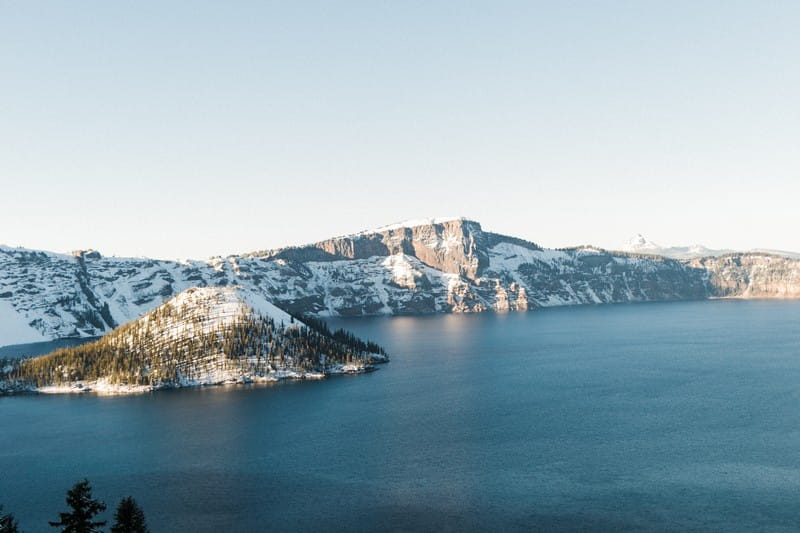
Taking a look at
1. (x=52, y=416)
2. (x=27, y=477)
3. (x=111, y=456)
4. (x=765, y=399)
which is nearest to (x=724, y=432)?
(x=765, y=399)

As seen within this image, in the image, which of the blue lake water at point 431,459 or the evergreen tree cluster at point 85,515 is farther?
the blue lake water at point 431,459

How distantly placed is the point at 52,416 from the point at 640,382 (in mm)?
181477

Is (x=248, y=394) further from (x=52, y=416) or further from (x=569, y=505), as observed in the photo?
(x=569, y=505)

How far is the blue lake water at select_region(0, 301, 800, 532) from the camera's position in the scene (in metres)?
91.4

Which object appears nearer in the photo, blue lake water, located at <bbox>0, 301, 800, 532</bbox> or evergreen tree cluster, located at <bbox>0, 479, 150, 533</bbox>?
evergreen tree cluster, located at <bbox>0, 479, 150, 533</bbox>

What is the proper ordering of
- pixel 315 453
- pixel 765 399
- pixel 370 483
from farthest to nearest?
pixel 765 399
pixel 315 453
pixel 370 483

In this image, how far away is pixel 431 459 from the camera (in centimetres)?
11856

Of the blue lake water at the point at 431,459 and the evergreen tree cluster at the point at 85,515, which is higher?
the evergreen tree cluster at the point at 85,515

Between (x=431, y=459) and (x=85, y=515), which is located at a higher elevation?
(x=85, y=515)

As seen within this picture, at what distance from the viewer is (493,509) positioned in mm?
92812

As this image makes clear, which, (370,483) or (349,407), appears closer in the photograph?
(370,483)

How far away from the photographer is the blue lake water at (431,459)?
9144 cm

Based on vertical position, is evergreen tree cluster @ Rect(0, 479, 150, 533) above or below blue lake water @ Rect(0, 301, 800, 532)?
above

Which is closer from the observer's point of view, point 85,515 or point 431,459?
point 85,515
